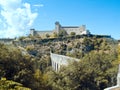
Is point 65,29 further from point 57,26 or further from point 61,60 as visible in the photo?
point 61,60

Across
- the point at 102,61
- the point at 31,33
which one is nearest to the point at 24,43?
the point at 31,33

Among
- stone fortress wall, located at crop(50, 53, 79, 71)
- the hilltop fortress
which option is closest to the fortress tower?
the hilltop fortress

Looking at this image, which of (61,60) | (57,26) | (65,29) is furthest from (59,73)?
(57,26)

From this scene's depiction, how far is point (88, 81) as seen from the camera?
3609 centimetres

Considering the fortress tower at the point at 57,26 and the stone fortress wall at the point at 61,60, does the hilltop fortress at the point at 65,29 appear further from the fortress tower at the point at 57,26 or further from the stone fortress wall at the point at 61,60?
the stone fortress wall at the point at 61,60

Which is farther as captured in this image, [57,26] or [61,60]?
[57,26]

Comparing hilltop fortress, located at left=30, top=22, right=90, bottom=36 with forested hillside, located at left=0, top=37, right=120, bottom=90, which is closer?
forested hillside, located at left=0, top=37, right=120, bottom=90

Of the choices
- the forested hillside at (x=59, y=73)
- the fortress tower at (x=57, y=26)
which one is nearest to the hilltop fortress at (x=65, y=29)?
the fortress tower at (x=57, y=26)

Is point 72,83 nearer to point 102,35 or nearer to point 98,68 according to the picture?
point 98,68

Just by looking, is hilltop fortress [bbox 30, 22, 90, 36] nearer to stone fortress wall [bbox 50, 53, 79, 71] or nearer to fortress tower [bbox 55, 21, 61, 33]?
fortress tower [bbox 55, 21, 61, 33]

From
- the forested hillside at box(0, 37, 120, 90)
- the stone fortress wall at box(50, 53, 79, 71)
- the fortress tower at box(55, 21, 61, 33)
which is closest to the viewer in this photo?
the forested hillside at box(0, 37, 120, 90)

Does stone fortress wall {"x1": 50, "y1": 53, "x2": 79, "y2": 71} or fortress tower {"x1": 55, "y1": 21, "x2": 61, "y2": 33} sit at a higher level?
fortress tower {"x1": 55, "y1": 21, "x2": 61, "y2": 33}

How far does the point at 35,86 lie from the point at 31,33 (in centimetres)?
10862

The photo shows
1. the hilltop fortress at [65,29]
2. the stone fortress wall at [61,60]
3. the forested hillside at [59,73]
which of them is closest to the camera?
the forested hillside at [59,73]
